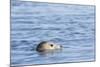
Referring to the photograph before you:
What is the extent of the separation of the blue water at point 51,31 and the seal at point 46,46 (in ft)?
0.09

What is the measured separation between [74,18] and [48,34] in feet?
1.00

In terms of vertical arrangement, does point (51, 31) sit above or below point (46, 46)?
above

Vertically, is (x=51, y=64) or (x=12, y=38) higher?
(x=12, y=38)

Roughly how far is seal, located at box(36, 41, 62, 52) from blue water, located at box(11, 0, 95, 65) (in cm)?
3

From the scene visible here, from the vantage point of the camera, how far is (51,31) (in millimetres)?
2158

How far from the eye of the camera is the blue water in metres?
2.04

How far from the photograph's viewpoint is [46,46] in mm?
2141

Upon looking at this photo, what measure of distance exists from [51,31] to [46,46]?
0.14m

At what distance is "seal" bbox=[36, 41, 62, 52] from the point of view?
6.93 ft

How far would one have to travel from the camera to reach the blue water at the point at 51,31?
6.71ft

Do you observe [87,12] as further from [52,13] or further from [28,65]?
[28,65]

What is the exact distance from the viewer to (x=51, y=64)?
85.0 inches

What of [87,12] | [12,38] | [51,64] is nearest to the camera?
[12,38]
